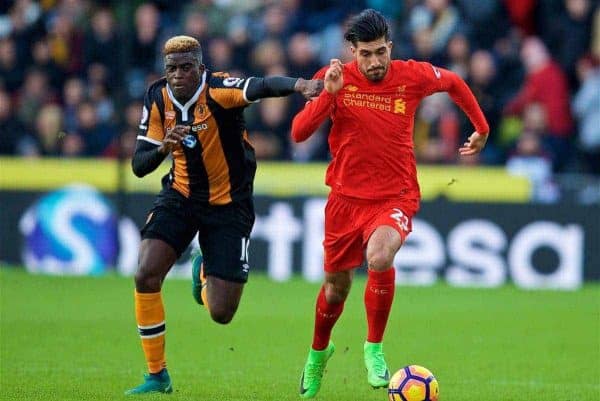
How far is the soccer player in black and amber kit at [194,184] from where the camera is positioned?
8.60m

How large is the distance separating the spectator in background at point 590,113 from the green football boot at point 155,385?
30.8ft

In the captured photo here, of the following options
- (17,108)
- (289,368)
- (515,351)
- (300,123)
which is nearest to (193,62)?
(300,123)

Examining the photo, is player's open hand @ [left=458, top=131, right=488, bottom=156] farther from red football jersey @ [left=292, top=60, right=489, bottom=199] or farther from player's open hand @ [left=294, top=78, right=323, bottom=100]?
player's open hand @ [left=294, top=78, right=323, bottom=100]

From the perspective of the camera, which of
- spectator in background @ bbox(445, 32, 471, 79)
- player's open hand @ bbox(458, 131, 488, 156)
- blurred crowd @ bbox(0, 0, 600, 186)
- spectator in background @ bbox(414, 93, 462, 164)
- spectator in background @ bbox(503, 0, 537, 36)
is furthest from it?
spectator in background @ bbox(503, 0, 537, 36)

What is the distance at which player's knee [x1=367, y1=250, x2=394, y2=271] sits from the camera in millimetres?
8500

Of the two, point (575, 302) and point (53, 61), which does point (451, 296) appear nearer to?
point (575, 302)

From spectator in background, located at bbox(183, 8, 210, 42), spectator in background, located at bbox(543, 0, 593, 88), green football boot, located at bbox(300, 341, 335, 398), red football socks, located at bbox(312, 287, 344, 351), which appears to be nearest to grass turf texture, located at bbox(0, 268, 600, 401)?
green football boot, located at bbox(300, 341, 335, 398)

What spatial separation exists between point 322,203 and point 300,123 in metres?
8.33

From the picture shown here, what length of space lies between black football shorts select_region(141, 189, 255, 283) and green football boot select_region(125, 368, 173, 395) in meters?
0.81

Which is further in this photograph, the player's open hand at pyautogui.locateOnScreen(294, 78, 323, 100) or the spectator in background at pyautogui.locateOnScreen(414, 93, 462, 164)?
the spectator in background at pyautogui.locateOnScreen(414, 93, 462, 164)

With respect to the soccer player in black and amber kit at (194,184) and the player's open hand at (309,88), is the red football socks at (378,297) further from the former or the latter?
the player's open hand at (309,88)

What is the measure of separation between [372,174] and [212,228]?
45.5 inches

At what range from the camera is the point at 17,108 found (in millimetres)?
18078

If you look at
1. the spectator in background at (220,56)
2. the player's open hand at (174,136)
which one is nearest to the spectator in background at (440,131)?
the spectator in background at (220,56)
